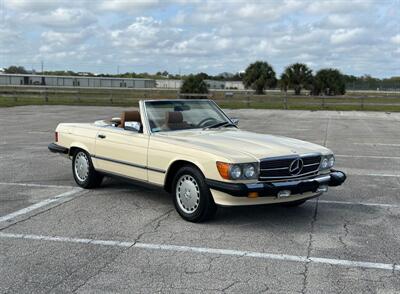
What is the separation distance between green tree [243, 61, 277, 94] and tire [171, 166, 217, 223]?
58766mm

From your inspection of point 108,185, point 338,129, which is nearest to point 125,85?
point 338,129

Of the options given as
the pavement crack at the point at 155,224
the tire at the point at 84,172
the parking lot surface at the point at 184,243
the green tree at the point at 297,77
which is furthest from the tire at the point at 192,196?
the green tree at the point at 297,77

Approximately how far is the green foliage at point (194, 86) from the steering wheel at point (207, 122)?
38750 millimetres

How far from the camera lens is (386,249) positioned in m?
5.10

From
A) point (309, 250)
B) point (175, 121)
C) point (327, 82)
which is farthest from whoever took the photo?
point (327, 82)

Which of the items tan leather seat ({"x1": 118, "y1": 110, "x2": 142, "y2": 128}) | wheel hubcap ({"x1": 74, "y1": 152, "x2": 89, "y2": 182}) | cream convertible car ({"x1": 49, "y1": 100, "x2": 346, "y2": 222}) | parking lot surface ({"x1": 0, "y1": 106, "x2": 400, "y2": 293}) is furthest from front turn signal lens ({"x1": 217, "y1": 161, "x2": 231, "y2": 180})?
wheel hubcap ({"x1": 74, "y1": 152, "x2": 89, "y2": 182})

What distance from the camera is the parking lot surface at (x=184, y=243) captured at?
4.21 m

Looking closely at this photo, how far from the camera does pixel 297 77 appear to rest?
60.3 m

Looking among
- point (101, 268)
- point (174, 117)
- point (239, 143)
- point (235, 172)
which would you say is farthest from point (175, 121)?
point (101, 268)

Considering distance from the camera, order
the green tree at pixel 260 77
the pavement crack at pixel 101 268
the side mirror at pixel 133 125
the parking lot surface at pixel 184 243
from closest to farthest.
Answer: the pavement crack at pixel 101 268, the parking lot surface at pixel 184 243, the side mirror at pixel 133 125, the green tree at pixel 260 77

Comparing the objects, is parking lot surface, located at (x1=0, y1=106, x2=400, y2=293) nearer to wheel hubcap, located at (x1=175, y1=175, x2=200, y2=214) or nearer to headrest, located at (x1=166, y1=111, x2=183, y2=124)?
wheel hubcap, located at (x1=175, y1=175, x2=200, y2=214)

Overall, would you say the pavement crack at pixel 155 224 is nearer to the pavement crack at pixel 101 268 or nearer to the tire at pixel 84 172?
the pavement crack at pixel 101 268

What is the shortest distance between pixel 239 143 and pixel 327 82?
186 ft

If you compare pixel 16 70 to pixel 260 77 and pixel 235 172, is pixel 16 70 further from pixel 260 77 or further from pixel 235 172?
pixel 235 172
